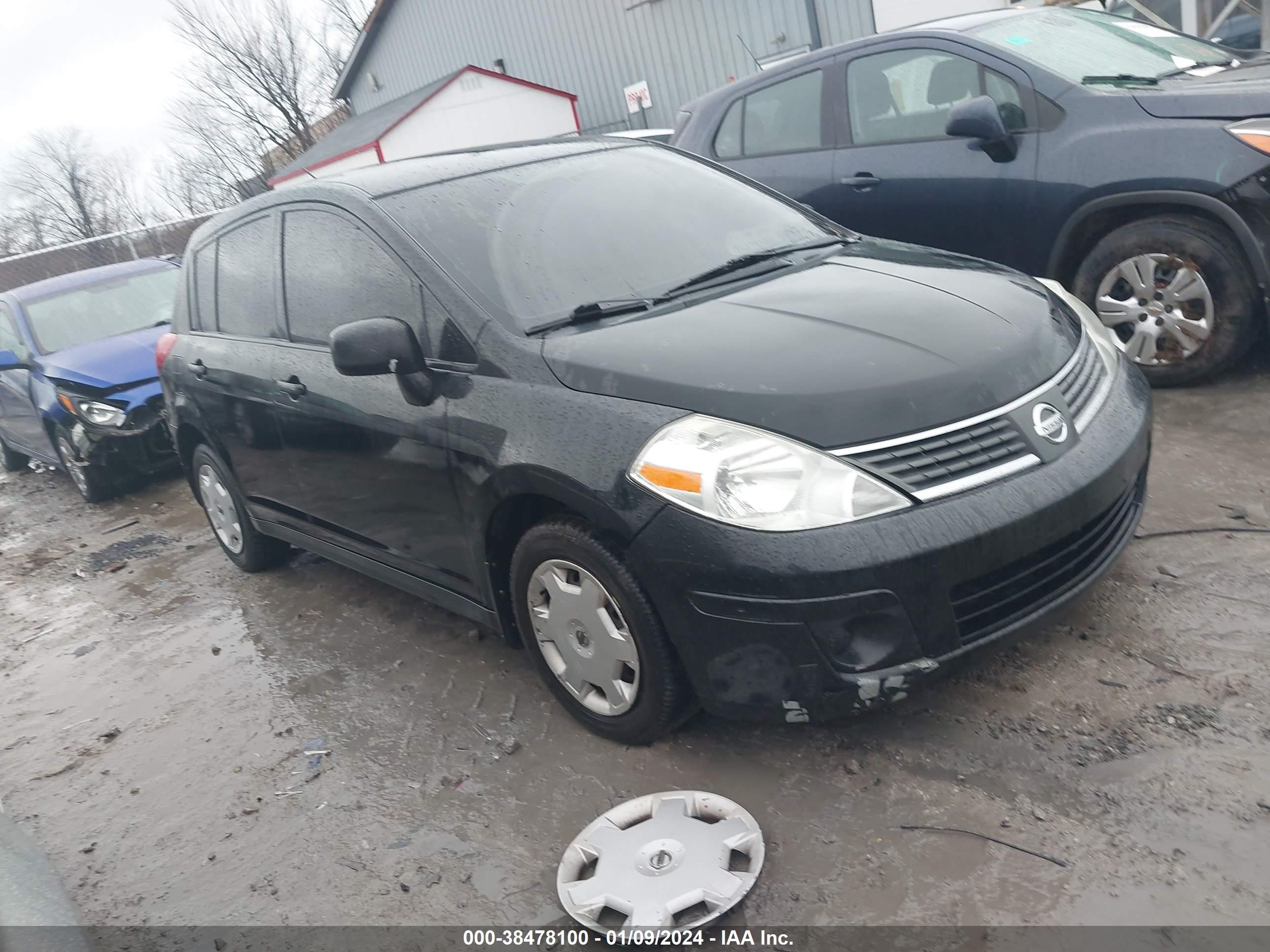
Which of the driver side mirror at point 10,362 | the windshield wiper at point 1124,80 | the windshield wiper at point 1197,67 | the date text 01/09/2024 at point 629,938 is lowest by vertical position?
the date text 01/09/2024 at point 629,938

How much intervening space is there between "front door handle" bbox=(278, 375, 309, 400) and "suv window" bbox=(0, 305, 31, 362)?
17.1 feet

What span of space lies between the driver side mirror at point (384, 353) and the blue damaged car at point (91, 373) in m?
5.15

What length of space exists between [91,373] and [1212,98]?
24.0ft

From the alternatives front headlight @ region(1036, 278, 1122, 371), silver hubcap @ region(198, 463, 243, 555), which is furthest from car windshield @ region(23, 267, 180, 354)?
front headlight @ region(1036, 278, 1122, 371)

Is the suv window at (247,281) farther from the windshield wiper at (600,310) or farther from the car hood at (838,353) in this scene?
the car hood at (838,353)

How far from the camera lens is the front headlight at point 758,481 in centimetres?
262

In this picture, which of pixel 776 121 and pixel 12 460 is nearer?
pixel 776 121

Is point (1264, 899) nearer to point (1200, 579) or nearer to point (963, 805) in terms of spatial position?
point (963, 805)

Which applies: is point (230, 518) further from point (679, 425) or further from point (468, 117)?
point (468, 117)

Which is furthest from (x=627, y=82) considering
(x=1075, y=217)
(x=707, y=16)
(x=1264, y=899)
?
(x=1264, y=899)

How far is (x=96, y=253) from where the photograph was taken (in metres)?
18.8

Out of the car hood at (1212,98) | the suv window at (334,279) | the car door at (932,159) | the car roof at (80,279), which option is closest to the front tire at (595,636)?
the suv window at (334,279)

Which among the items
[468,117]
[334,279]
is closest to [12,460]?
[334,279]

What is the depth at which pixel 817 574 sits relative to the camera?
2578 mm
